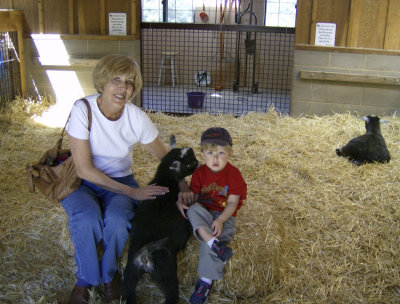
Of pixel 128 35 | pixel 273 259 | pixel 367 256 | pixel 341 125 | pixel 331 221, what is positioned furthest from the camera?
pixel 128 35

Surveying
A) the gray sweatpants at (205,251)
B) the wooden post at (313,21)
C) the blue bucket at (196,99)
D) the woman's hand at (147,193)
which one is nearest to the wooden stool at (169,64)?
the blue bucket at (196,99)

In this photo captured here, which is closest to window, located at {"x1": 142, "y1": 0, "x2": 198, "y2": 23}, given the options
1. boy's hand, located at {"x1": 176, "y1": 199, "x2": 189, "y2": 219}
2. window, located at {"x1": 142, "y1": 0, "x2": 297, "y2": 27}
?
window, located at {"x1": 142, "y1": 0, "x2": 297, "y2": 27}

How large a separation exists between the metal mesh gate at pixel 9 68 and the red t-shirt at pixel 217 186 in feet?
18.7

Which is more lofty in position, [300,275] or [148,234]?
[148,234]

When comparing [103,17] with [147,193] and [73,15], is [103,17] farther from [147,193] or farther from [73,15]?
[147,193]

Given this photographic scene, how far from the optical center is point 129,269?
8.15 feet

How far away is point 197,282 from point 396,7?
6.56m

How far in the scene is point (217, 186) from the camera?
2.87m

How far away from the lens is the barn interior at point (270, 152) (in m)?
2.92

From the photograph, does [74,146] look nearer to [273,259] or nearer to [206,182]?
[206,182]

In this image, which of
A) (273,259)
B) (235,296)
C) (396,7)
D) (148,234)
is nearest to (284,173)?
(273,259)

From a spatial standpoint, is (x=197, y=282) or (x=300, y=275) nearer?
(x=197, y=282)

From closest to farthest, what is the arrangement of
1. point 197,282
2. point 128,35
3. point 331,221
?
point 197,282 → point 331,221 → point 128,35

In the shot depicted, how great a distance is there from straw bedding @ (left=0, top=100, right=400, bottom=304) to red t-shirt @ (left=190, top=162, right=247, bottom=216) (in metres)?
0.32
